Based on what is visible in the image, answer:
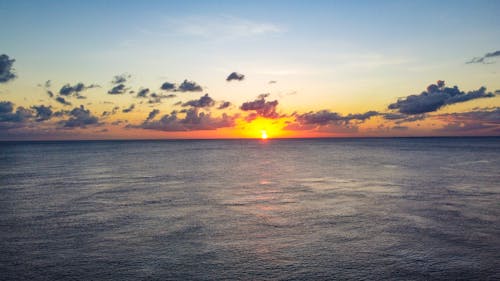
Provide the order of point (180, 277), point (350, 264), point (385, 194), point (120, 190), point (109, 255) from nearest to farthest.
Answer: point (180, 277) < point (350, 264) < point (109, 255) < point (385, 194) < point (120, 190)

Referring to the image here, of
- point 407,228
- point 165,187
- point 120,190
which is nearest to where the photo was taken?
point 407,228

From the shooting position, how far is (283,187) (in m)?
39.5

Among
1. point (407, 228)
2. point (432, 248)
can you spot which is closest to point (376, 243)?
point (432, 248)

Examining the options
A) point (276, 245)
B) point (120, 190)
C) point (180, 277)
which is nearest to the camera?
point (180, 277)

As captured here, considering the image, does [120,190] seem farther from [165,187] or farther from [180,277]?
[180,277]

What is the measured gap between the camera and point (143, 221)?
23.2m

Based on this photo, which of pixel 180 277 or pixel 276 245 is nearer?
pixel 180 277

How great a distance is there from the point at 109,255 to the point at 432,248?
1481cm

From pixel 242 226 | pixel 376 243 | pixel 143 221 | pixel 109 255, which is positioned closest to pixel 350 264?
pixel 376 243

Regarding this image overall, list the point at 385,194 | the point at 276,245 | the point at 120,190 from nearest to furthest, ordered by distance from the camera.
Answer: the point at 276,245
the point at 385,194
the point at 120,190

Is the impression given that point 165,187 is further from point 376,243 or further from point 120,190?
point 376,243

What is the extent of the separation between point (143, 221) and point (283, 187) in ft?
62.9

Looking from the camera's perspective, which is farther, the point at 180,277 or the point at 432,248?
the point at 432,248

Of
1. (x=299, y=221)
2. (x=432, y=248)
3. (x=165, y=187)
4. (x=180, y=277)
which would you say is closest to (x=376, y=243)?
(x=432, y=248)
